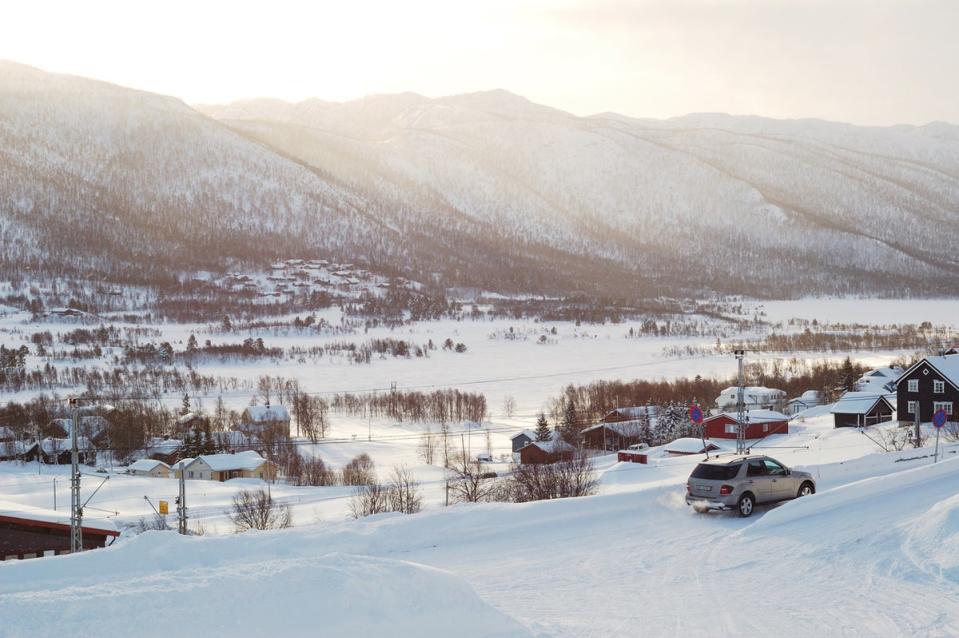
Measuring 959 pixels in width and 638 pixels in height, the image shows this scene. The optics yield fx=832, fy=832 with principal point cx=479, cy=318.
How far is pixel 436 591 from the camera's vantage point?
944 centimetres

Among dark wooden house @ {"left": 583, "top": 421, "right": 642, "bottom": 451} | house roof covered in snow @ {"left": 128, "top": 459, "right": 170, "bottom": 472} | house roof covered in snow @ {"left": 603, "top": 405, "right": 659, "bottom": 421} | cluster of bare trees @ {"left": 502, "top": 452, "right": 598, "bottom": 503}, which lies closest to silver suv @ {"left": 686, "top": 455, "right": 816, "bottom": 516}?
cluster of bare trees @ {"left": 502, "top": 452, "right": 598, "bottom": 503}

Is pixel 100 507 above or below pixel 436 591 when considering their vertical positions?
below

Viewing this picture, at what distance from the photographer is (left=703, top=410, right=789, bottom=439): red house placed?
65.4 meters

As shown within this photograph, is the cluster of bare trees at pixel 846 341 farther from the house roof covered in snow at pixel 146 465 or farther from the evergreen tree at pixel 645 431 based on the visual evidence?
the house roof covered in snow at pixel 146 465

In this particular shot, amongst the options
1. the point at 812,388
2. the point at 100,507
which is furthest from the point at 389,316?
the point at 100,507

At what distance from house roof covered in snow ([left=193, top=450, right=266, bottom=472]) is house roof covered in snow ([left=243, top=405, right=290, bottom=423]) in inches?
516

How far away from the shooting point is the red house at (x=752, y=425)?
65.4m

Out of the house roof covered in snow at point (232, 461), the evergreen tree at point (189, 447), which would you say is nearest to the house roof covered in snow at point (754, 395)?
the house roof covered in snow at point (232, 461)

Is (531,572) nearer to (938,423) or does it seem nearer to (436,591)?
(436,591)

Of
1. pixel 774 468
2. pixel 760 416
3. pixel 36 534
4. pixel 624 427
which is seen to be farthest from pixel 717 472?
pixel 624 427

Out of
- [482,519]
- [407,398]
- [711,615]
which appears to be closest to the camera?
[711,615]

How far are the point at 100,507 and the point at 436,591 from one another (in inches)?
1687

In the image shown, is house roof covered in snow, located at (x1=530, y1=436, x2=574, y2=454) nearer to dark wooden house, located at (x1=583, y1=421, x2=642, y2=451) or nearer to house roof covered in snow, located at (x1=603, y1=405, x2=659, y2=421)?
dark wooden house, located at (x1=583, y1=421, x2=642, y2=451)

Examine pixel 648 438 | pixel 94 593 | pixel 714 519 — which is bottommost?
pixel 648 438
